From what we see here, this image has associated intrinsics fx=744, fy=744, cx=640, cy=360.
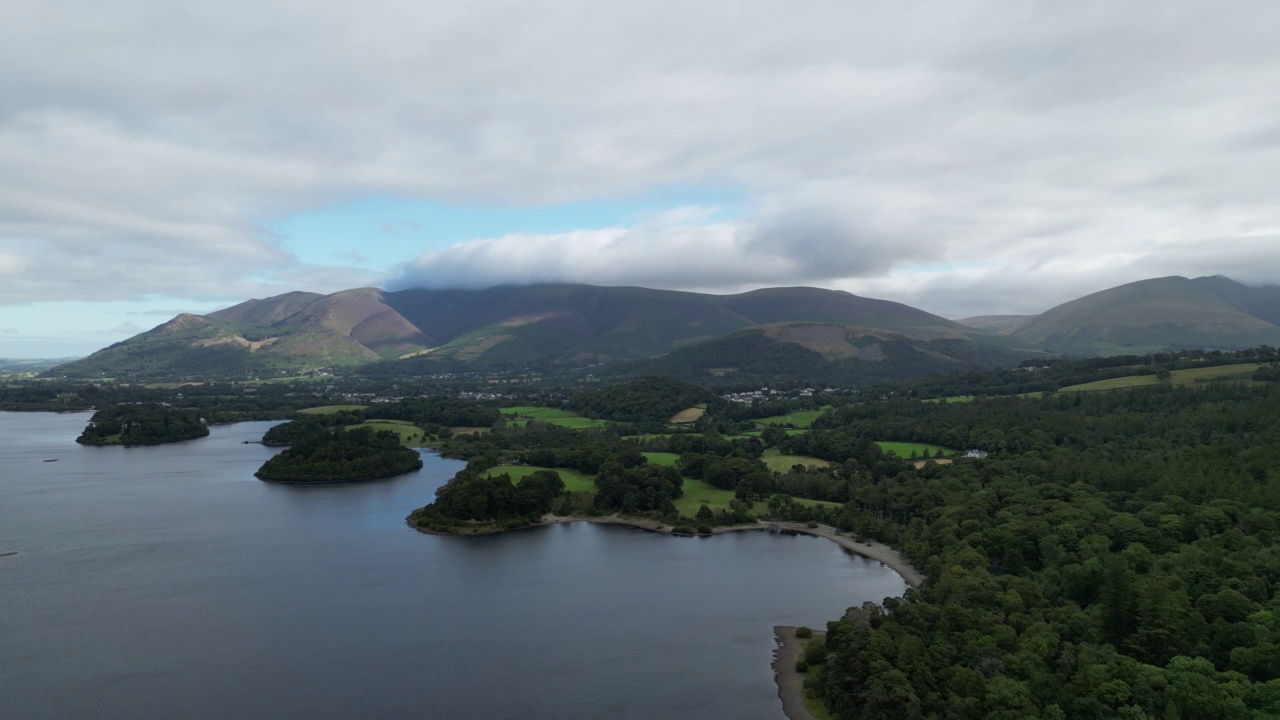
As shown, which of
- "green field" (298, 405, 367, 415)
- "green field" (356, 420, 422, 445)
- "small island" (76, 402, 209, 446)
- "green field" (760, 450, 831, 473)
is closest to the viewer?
"green field" (760, 450, 831, 473)

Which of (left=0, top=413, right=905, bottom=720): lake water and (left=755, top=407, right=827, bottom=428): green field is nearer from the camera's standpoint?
(left=0, top=413, right=905, bottom=720): lake water

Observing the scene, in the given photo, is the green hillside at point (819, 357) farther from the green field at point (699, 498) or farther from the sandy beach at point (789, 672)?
the sandy beach at point (789, 672)

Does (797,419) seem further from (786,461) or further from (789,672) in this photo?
(789,672)

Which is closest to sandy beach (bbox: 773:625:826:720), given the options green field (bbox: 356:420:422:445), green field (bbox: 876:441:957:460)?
green field (bbox: 876:441:957:460)

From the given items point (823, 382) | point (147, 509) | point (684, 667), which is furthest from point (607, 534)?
point (823, 382)

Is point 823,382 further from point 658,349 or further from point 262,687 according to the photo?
point 262,687

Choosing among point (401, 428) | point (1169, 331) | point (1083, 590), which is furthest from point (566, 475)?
point (1169, 331)

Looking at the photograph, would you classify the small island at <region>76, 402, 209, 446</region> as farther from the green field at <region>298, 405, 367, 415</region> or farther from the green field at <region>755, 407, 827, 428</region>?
the green field at <region>755, 407, 827, 428</region>

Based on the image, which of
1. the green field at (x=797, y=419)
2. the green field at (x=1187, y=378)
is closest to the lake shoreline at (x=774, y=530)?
the green field at (x=797, y=419)
